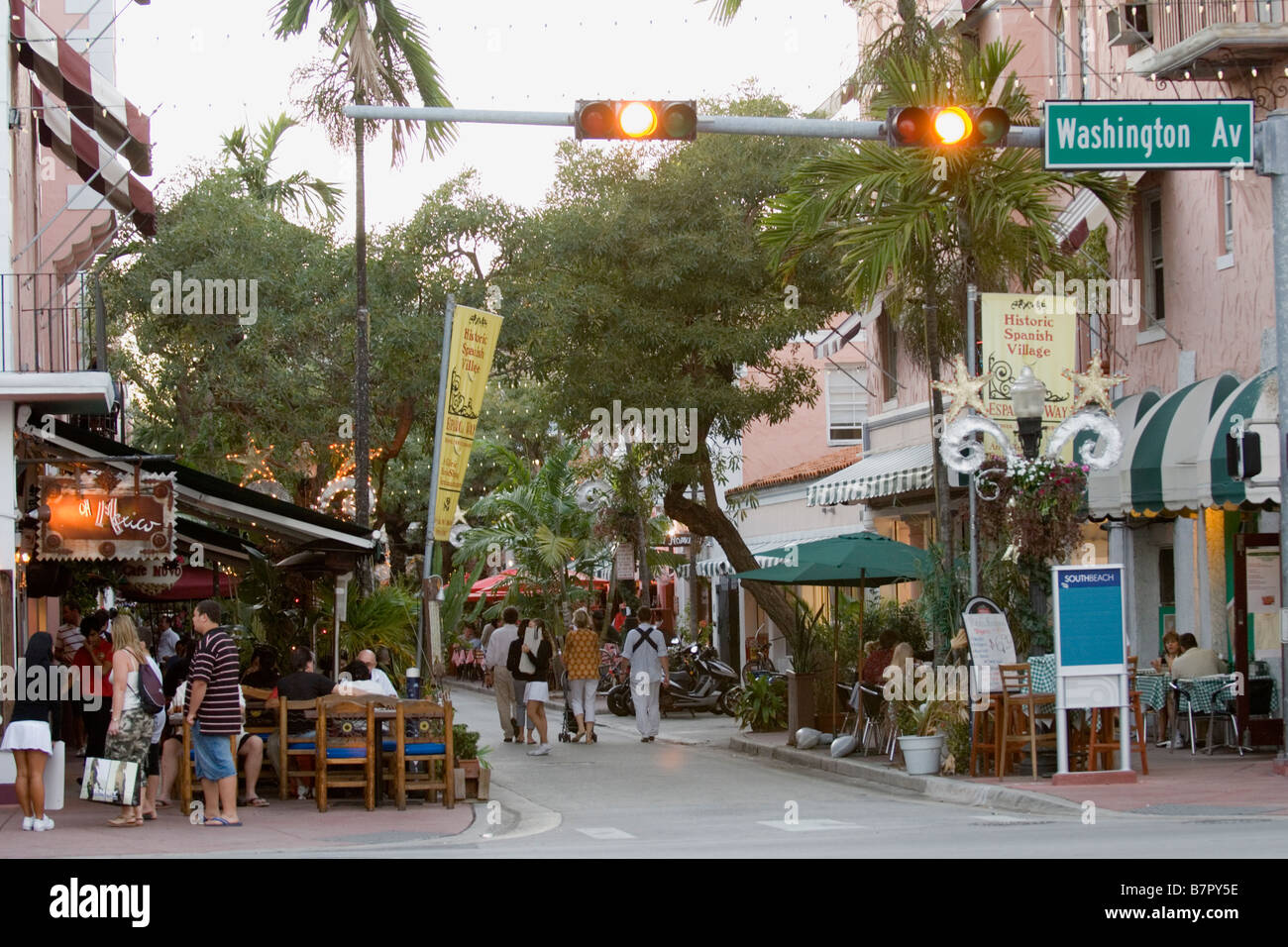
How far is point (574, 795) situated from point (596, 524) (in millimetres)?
18308

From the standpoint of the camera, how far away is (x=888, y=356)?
1307 inches

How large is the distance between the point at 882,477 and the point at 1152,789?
13.2m

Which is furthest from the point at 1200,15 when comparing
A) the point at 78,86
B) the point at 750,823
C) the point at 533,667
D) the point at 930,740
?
the point at 78,86

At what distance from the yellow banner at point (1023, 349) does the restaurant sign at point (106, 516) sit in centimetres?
859

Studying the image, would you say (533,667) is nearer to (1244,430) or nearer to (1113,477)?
(1113,477)

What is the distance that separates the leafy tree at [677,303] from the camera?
28.0m

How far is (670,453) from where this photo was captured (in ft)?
93.1

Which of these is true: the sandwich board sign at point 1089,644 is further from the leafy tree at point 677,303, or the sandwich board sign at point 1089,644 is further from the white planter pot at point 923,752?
the leafy tree at point 677,303

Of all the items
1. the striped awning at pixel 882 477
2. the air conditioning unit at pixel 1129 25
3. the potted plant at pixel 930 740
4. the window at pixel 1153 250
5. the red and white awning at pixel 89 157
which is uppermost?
the air conditioning unit at pixel 1129 25

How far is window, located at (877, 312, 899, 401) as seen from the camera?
3269 cm

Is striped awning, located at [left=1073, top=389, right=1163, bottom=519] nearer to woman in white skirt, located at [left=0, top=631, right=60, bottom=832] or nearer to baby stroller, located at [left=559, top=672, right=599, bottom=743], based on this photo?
baby stroller, located at [left=559, top=672, right=599, bottom=743]

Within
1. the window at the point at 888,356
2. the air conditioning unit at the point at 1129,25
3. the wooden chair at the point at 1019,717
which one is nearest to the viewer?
the wooden chair at the point at 1019,717

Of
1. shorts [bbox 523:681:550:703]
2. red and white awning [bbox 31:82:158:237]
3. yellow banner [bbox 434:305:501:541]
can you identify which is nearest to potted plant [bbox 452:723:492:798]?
yellow banner [bbox 434:305:501:541]
